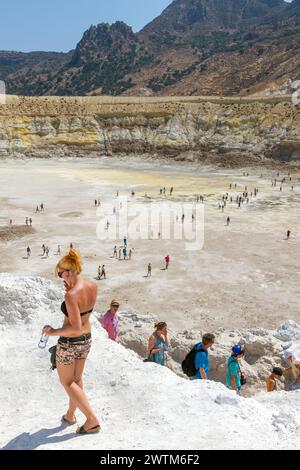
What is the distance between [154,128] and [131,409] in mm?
66249

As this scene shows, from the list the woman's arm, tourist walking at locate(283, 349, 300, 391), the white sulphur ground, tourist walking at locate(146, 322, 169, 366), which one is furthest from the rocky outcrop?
the woman's arm

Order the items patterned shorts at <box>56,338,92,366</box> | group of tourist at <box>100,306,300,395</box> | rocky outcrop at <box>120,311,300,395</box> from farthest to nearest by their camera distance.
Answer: rocky outcrop at <box>120,311,300,395</box>
group of tourist at <box>100,306,300,395</box>
patterned shorts at <box>56,338,92,366</box>

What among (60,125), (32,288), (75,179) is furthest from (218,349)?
(60,125)

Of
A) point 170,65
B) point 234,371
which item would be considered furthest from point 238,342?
point 170,65

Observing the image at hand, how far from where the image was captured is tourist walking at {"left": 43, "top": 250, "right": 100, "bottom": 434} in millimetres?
3574

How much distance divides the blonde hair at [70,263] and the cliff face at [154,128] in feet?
184

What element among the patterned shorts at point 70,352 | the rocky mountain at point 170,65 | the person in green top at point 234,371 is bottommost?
the person in green top at point 234,371

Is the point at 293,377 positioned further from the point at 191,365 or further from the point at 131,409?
the point at 131,409

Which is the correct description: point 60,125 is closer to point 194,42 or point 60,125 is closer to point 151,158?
point 151,158

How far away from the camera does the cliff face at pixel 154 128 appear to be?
60.8m

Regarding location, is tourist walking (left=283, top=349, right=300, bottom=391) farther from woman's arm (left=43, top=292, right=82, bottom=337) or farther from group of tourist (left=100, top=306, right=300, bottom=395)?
woman's arm (left=43, top=292, right=82, bottom=337)

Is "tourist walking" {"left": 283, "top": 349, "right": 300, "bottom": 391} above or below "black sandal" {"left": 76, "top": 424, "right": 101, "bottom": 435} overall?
below

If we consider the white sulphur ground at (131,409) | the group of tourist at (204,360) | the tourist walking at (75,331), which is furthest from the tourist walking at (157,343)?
the tourist walking at (75,331)

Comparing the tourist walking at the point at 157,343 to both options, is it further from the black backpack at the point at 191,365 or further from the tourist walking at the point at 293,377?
the tourist walking at the point at 293,377
